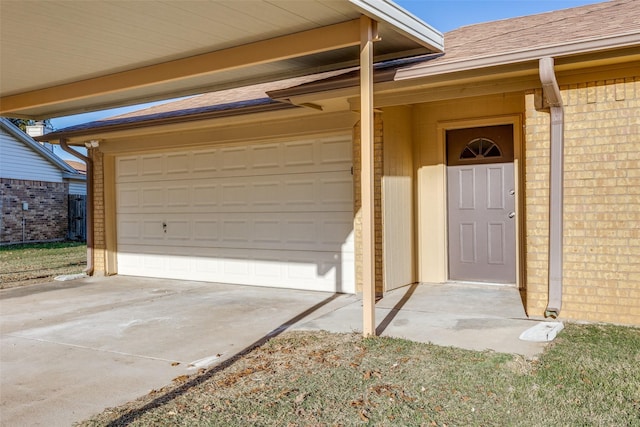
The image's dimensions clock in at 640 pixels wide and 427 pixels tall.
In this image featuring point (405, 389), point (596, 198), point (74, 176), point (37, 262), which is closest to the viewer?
point (405, 389)

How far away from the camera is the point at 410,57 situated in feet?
20.6

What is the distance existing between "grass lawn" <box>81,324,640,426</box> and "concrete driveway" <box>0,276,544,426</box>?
355 mm

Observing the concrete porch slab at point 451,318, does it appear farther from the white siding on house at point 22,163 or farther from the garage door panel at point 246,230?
the white siding on house at point 22,163

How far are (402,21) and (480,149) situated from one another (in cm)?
325

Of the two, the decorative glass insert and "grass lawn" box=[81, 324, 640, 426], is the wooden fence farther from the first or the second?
"grass lawn" box=[81, 324, 640, 426]

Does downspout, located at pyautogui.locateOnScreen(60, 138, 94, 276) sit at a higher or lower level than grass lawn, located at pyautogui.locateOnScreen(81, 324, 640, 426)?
higher

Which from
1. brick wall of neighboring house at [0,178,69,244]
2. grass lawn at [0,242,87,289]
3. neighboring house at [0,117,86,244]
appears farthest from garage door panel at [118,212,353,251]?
neighboring house at [0,117,86,244]

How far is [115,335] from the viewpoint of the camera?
5.70 m

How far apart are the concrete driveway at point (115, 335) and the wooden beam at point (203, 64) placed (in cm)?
294

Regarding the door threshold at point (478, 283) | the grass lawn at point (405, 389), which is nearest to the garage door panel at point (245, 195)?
the door threshold at point (478, 283)

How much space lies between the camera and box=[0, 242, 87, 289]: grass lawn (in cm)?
1024

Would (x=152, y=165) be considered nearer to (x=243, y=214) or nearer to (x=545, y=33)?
(x=243, y=214)

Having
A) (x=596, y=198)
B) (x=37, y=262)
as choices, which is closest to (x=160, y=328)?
(x=596, y=198)

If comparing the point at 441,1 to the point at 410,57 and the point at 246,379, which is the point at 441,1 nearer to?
the point at 410,57
